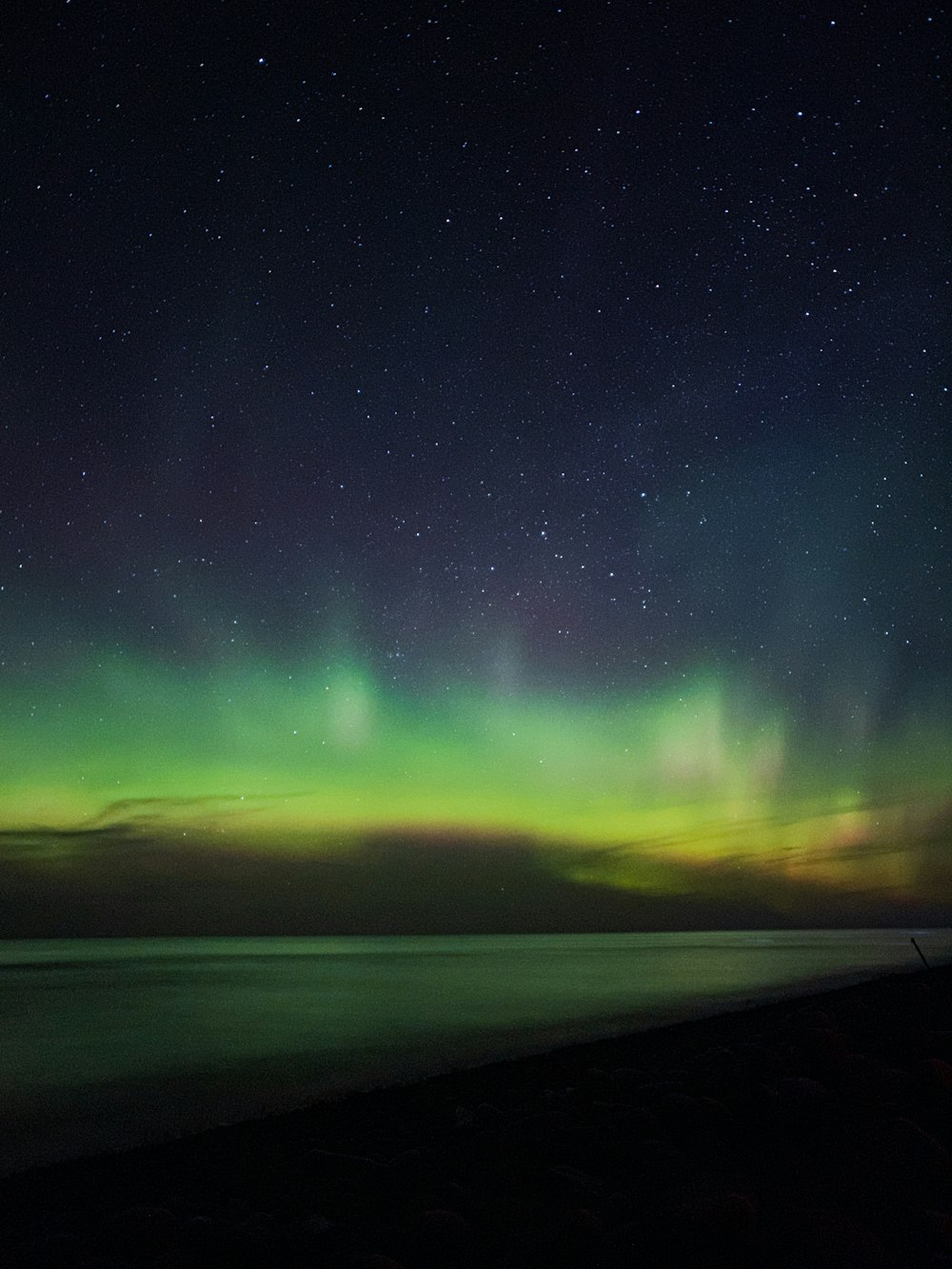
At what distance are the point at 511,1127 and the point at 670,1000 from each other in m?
18.4

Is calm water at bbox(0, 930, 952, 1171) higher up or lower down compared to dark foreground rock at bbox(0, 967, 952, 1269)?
higher up

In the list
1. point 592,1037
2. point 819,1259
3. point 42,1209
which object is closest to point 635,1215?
point 819,1259

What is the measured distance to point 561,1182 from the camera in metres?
4.38

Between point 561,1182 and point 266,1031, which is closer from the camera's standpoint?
point 561,1182

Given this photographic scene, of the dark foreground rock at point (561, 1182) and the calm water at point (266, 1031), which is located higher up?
the calm water at point (266, 1031)

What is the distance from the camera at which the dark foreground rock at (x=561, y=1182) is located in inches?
134

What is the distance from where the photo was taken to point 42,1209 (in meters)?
5.27

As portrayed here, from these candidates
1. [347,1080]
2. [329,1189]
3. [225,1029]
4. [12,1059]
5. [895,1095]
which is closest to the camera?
[329,1189]

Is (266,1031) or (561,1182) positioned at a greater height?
(266,1031)

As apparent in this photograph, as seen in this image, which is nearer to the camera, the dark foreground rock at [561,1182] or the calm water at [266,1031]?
the dark foreground rock at [561,1182]

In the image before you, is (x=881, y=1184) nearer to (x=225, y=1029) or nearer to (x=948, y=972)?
(x=225, y=1029)

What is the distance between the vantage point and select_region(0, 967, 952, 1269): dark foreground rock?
341 cm

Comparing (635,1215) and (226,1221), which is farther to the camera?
(226,1221)

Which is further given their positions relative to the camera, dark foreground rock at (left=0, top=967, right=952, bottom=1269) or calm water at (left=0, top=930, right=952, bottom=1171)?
calm water at (left=0, top=930, right=952, bottom=1171)
